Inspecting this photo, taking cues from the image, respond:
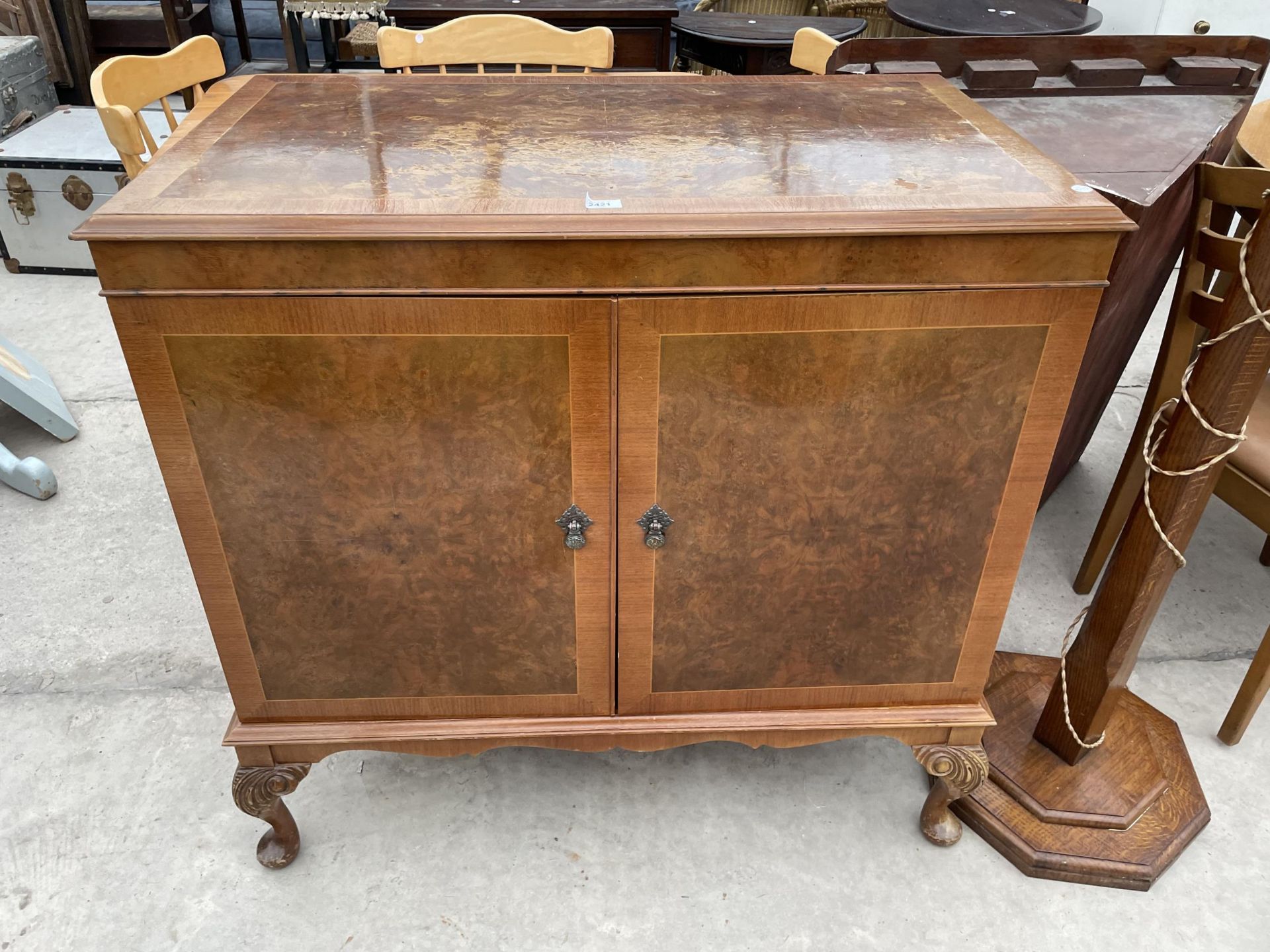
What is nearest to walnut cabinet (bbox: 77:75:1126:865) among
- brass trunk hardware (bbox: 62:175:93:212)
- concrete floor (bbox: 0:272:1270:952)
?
concrete floor (bbox: 0:272:1270:952)

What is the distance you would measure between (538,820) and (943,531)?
1.01 meters

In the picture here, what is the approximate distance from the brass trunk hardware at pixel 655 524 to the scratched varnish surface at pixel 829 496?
0.06 feet

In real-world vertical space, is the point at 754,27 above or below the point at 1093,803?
above

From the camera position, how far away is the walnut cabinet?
124 centimetres

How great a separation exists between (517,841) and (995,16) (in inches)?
164

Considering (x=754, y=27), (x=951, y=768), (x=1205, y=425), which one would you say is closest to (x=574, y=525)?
(x=951, y=768)

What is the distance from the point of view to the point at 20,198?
3705 mm

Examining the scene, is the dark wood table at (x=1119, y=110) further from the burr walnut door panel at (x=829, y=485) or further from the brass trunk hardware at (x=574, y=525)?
the brass trunk hardware at (x=574, y=525)

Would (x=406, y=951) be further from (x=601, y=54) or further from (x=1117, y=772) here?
(x=601, y=54)

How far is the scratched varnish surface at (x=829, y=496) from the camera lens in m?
1.34

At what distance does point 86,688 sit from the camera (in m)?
2.17

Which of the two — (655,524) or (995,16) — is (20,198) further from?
(995,16)

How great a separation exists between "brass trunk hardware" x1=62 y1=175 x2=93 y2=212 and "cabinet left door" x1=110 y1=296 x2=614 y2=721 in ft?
9.61

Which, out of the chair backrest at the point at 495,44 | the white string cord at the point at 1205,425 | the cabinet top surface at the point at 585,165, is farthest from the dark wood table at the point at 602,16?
the white string cord at the point at 1205,425
